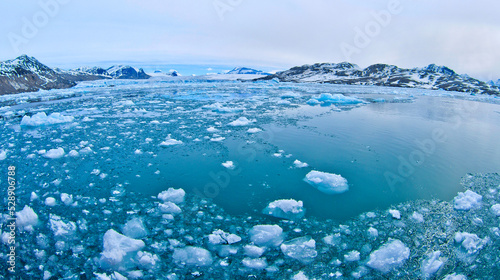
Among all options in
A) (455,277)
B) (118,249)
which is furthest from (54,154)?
(455,277)

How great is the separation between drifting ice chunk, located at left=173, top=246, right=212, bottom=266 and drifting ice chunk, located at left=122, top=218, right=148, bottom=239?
29.4 inches

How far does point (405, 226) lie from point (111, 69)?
8760 inches

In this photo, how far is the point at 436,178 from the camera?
20.1 ft

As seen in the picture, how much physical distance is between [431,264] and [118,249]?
4.42 meters

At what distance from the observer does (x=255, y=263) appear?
339cm

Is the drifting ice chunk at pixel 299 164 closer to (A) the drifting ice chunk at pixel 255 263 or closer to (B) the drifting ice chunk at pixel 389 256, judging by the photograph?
(B) the drifting ice chunk at pixel 389 256

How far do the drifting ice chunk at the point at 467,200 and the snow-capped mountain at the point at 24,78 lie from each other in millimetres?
54791

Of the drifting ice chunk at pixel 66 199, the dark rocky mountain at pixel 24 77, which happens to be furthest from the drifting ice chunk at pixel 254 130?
the dark rocky mountain at pixel 24 77

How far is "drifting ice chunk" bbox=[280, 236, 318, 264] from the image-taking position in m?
3.51

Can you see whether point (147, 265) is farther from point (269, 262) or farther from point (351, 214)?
point (351, 214)

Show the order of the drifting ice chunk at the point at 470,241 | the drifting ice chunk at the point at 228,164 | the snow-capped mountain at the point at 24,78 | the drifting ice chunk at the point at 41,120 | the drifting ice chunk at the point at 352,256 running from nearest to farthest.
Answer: the drifting ice chunk at the point at 352,256 → the drifting ice chunk at the point at 470,241 → the drifting ice chunk at the point at 228,164 → the drifting ice chunk at the point at 41,120 → the snow-capped mountain at the point at 24,78

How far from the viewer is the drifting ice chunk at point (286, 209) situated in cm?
446

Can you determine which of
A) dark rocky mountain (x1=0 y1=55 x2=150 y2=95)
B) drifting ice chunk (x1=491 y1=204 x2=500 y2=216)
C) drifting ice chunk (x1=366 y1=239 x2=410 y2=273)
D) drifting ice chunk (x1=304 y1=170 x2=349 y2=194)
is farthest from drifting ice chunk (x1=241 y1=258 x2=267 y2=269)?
dark rocky mountain (x1=0 y1=55 x2=150 y2=95)

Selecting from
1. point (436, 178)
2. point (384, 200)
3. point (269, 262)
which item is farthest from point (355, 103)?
point (269, 262)
